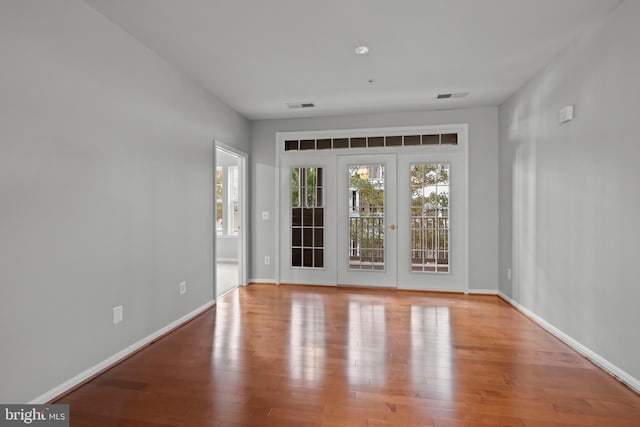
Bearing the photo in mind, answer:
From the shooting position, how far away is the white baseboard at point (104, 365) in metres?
2.10

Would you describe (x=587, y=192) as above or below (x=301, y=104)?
below

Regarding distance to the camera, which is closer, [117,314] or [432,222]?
[117,314]

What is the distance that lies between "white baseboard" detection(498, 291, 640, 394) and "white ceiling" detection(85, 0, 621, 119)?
2.62 metres

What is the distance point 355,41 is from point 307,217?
9.44ft

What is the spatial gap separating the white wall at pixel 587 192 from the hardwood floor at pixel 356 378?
15.1 inches

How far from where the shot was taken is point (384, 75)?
3578mm

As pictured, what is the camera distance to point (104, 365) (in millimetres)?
2539

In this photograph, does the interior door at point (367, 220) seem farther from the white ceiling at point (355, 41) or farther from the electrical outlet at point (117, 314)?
the electrical outlet at point (117, 314)

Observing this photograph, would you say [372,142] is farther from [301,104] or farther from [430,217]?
[430,217]

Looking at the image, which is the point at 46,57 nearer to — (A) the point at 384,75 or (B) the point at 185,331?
(B) the point at 185,331

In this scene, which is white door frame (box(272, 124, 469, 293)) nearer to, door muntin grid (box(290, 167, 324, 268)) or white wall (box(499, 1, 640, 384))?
door muntin grid (box(290, 167, 324, 268))

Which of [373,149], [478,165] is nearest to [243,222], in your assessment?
[373,149]

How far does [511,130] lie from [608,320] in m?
2.56

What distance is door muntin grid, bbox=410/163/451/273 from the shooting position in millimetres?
4852
